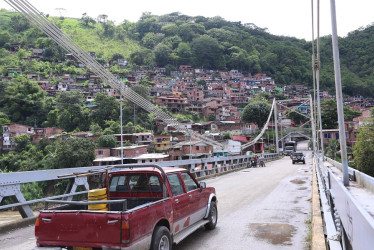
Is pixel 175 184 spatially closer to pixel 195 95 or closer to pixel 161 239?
pixel 161 239

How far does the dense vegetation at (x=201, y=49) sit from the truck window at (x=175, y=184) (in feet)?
325

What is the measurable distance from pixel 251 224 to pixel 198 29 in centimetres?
18726

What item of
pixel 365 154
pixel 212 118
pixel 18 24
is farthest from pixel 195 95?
pixel 18 24

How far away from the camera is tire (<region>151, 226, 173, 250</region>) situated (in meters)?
4.35

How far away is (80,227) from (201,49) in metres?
158

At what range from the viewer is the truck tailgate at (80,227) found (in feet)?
12.5

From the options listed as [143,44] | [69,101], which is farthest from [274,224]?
[143,44]

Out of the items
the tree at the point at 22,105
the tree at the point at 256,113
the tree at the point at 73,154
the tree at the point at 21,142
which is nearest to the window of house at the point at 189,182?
the tree at the point at 73,154

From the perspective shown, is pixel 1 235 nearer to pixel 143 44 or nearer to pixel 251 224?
pixel 251 224

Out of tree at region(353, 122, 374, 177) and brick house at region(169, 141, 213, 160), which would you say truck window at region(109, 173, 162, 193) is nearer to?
tree at region(353, 122, 374, 177)

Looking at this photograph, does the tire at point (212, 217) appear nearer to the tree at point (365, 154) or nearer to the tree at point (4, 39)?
the tree at point (365, 154)

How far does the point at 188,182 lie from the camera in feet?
20.3

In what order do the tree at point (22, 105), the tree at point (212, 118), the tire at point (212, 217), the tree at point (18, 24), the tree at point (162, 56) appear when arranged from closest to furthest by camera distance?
the tire at point (212, 217) → the tree at point (22, 105) → the tree at point (212, 118) → the tree at point (162, 56) → the tree at point (18, 24)

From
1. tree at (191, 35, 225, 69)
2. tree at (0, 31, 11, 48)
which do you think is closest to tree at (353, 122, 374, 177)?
tree at (191, 35, 225, 69)
